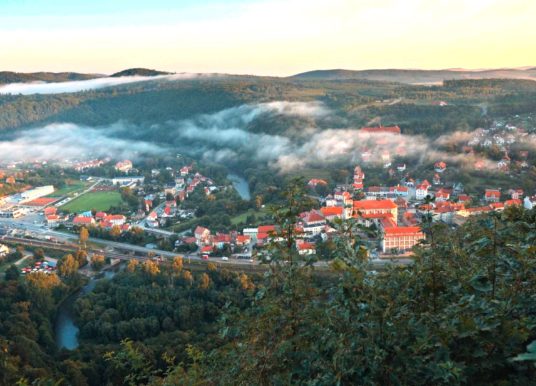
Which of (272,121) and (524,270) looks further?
(272,121)

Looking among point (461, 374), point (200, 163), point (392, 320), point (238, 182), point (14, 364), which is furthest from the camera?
point (200, 163)

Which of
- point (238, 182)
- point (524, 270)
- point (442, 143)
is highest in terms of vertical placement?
point (524, 270)

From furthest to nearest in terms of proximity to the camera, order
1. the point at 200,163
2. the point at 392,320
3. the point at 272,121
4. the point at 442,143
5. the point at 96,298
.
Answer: the point at 272,121 → the point at 200,163 → the point at 442,143 → the point at 96,298 → the point at 392,320

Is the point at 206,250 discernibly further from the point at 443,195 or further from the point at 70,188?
the point at 70,188

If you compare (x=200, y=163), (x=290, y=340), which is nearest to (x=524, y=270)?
(x=290, y=340)

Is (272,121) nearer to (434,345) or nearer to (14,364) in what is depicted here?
(14,364)

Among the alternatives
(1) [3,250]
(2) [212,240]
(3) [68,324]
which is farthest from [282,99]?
(3) [68,324]

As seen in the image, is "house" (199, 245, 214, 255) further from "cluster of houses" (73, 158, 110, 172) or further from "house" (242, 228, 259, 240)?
"cluster of houses" (73, 158, 110, 172)

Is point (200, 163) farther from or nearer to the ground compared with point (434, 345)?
nearer to the ground
